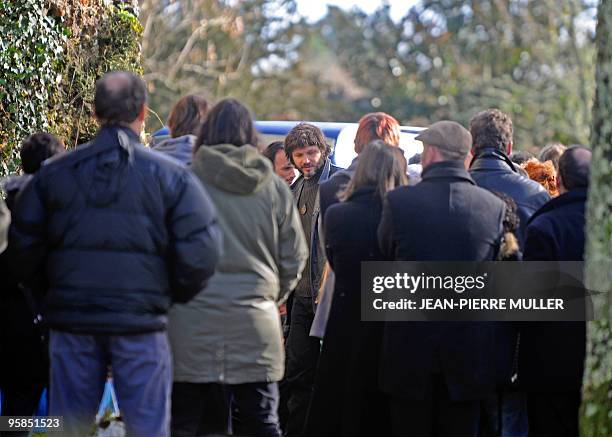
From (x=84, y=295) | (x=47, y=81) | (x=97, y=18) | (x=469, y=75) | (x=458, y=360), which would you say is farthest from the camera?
(x=469, y=75)

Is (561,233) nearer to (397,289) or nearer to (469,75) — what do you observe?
(397,289)

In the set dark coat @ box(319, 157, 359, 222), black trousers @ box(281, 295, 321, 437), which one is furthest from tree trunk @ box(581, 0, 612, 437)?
black trousers @ box(281, 295, 321, 437)

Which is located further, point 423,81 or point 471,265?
point 423,81

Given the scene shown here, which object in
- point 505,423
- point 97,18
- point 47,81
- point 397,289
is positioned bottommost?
point 505,423

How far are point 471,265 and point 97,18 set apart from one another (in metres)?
4.66

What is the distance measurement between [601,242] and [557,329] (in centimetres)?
127

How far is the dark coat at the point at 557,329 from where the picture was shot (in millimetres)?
6484

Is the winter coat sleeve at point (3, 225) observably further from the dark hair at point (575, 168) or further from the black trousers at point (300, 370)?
the dark hair at point (575, 168)

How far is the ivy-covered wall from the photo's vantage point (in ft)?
29.2

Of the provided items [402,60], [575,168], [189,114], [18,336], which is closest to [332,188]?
[189,114]

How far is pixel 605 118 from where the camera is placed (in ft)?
17.7

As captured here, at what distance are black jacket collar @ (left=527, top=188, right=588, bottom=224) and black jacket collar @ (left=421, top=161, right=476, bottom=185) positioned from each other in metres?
0.50

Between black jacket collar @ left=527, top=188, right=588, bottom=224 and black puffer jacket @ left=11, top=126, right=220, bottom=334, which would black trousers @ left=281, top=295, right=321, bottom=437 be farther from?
black puffer jacket @ left=11, top=126, right=220, bottom=334

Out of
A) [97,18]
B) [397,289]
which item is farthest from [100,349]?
[97,18]
